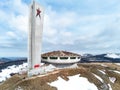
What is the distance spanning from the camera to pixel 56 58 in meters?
99.1

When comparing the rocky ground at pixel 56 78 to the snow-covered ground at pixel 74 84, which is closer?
the rocky ground at pixel 56 78

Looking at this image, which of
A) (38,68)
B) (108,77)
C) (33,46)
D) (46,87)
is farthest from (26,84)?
(108,77)

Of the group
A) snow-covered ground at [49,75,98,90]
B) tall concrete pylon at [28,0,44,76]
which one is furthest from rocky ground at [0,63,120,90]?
tall concrete pylon at [28,0,44,76]

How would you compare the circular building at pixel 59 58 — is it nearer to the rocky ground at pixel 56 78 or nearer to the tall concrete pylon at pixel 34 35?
the tall concrete pylon at pixel 34 35

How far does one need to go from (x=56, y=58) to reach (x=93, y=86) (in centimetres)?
2468

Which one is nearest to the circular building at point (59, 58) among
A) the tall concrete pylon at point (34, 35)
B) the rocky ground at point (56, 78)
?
the tall concrete pylon at point (34, 35)

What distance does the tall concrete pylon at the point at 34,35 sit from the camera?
287 feet

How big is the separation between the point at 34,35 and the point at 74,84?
79.4 ft

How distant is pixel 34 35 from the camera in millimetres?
88000

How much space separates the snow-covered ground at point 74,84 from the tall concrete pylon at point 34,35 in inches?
498

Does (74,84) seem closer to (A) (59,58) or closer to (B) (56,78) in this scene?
(B) (56,78)

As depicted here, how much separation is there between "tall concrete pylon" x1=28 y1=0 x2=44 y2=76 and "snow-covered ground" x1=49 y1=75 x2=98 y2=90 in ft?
41.5

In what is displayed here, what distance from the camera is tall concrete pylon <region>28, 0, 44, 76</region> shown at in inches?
3447

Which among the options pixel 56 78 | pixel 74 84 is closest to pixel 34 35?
pixel 56 78
